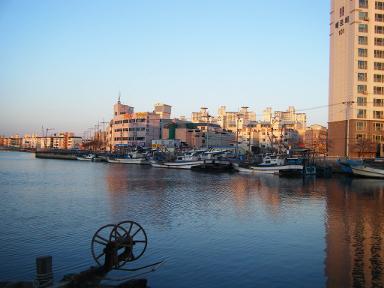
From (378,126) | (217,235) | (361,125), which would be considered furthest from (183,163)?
(217,235)

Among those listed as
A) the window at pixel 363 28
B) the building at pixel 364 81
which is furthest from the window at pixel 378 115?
the window at pixel 363 28

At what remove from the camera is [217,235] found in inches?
828

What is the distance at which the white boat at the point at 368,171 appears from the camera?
6166 centimetres

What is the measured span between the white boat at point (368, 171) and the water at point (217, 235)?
89.8ft

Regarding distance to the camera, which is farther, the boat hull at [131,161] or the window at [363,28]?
the boat hull at [131,161]

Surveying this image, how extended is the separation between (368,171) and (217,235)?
49.6 m

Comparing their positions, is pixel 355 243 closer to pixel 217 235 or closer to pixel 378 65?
pixel 217 235

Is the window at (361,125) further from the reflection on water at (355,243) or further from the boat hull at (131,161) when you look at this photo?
the boat hull at (131,161)

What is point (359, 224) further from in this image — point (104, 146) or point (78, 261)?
point (104, 146)

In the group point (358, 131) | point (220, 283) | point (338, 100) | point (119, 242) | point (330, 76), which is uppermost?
point (330, 76)

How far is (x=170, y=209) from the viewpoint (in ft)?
95.3

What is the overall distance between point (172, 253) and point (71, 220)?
964cm

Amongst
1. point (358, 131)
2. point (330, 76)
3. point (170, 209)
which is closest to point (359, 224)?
point (170, 209)

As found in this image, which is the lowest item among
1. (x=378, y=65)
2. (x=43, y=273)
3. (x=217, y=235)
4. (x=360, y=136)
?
(x=217, y=235)
